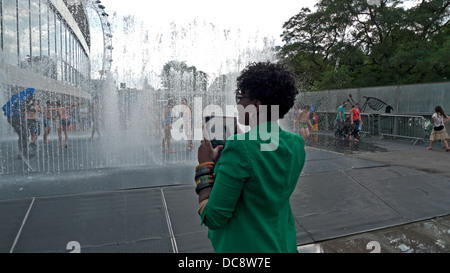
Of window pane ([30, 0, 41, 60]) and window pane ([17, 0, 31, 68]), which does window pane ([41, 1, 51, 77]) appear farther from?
window pane ([17, 0, 31, 68])

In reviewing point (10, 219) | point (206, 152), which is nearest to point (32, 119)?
point (10, 219)

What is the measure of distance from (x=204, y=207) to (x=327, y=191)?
3738 mm

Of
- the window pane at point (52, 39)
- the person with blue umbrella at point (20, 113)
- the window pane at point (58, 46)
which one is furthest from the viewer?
the window pane at point (58, 46)

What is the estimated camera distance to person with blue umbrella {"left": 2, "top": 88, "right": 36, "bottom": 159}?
21.4 feet

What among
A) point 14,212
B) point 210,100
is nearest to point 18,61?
point 210,100

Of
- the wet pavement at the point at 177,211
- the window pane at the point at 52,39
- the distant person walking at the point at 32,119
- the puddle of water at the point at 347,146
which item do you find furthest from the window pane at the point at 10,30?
the puddle of water at the point at 347,146

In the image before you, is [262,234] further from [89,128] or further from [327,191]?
[89,128]

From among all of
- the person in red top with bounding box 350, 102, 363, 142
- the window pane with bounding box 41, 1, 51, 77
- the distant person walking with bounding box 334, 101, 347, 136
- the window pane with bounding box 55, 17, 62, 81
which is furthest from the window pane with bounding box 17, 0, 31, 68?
the person in red top with bounding box 350, 102, 363, 142

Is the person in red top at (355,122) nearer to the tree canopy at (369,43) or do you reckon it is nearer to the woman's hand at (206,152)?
the tree canopy at (369,43)

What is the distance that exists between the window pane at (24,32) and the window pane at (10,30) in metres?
0.35

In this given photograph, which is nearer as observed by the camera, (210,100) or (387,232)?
(387,232)

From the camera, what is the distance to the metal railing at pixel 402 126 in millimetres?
10578
